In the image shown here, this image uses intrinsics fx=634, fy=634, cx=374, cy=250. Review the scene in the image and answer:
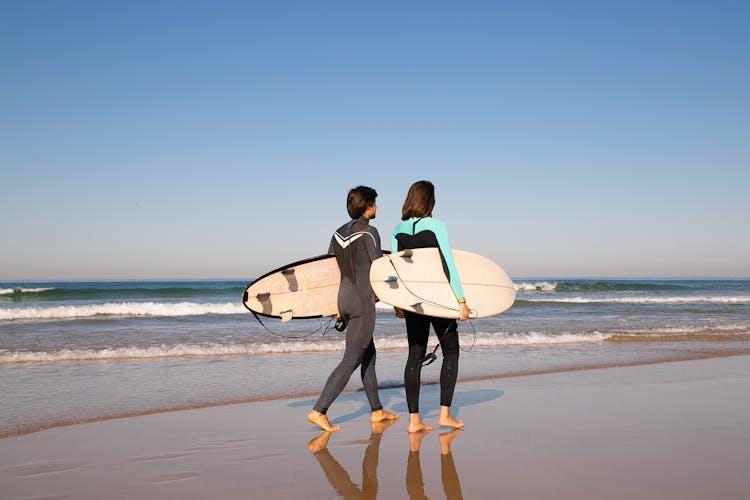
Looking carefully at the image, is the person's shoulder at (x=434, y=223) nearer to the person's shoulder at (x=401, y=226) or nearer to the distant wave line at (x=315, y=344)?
the person's shoulder at (x=401, y=226)

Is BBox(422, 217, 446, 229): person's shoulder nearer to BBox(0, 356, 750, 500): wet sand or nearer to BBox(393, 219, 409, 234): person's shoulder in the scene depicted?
BBox(393, 219, 409, 234): person's shoulder

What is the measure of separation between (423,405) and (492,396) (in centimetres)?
77

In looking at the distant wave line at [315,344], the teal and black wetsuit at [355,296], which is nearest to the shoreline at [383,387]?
the distant wave line at [315,344]

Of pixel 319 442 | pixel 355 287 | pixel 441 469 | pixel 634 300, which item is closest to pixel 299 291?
pixel 355 287

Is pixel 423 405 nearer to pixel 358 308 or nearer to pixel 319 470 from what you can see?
pixel 358 308

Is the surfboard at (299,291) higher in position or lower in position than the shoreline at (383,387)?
higher

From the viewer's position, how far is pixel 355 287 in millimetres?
4656

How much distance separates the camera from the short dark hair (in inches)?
184

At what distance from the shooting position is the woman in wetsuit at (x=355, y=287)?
4.66 metres

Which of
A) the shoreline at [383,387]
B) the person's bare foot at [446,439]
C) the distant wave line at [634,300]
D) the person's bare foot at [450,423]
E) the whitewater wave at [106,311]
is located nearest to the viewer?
the person's bare foot at [446,439]

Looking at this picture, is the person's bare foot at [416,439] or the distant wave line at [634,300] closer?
the person's bare foot at [416,439]

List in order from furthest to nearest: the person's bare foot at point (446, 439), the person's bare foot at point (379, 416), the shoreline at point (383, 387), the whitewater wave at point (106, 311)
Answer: the whitewater wave at point (106, 311) → the shoreline at point (383, 387) → the person's bare foot at point (379, 416) → the person's bare foot at point (446, 439)

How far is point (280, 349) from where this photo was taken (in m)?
10.0

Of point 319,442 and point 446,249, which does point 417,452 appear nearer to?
point 319,442
